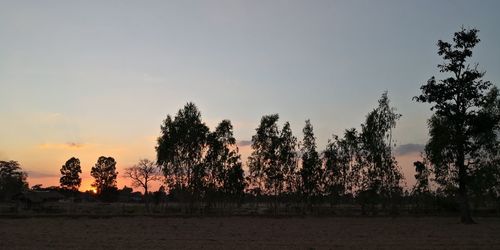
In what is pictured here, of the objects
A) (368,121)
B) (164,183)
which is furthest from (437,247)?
(164,183)

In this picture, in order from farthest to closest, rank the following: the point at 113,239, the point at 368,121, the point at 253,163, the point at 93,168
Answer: the point at 93,168 → the point at 253,163 → the point at 368,121 → the point at 113,239

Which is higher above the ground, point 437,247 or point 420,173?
point 420,173

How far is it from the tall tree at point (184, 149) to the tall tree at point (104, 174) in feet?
186

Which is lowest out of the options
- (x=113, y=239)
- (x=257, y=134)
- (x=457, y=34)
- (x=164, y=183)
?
(x=113, y=239)

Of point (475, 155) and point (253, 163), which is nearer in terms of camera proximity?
point (475, 155)

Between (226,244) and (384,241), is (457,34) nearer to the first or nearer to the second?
(384,241)

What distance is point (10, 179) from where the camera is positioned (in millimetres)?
133375

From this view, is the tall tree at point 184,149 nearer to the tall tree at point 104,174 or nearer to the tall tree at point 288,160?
the tall tree at point 288,160

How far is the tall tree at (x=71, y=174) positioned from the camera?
429 feet

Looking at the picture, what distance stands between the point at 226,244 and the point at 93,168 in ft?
369

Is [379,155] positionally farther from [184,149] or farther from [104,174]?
[104,174]

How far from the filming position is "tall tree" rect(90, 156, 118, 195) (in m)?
128

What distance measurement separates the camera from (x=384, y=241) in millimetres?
24844

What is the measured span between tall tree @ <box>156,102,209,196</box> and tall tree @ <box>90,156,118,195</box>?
186 ft
